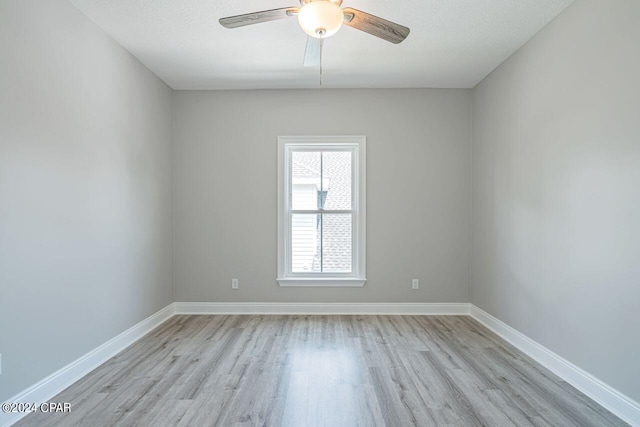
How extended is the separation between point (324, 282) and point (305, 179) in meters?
1.26

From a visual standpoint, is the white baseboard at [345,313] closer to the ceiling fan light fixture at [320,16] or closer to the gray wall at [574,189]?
the gray wall at [574,189]

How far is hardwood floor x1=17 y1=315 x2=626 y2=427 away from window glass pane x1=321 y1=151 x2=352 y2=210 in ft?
4.90

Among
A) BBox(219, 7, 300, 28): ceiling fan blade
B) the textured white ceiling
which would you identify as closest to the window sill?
the textured white ceiling

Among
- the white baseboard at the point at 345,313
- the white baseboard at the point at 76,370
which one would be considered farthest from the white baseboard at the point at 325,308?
the white baseboard at the point at 76,370

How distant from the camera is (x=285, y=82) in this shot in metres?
4.09

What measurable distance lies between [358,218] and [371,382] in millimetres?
2115

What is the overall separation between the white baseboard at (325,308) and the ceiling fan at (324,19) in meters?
2.97

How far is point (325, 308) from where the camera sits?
169 inches

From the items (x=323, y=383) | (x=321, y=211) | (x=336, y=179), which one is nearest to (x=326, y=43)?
(x=336, y=179)

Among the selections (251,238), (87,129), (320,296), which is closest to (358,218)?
(320,296)

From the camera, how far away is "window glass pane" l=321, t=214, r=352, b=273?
4379 millimetres

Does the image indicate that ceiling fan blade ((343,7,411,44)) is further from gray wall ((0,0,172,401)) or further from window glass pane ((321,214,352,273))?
window glass pane ((321,214,352,273))

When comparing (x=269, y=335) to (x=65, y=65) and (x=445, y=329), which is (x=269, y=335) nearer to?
(x=445, y=329)

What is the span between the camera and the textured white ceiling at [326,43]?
102 inches
